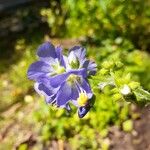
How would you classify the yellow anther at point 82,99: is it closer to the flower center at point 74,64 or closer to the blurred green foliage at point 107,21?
the flower center at point 74,64

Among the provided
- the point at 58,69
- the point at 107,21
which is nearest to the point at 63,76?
the point at 58,69

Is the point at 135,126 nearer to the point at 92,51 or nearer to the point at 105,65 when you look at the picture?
the point at 92,51

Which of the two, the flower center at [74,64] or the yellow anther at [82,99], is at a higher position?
the flower center at [74,64]

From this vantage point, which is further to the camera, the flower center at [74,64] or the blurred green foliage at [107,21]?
the blurred green foliage at [107,21]

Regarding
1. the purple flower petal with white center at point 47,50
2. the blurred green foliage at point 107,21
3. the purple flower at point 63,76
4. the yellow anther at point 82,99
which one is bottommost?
the blurred green foliage at point 107,21

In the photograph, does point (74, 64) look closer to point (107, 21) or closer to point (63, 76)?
point (63, 76)

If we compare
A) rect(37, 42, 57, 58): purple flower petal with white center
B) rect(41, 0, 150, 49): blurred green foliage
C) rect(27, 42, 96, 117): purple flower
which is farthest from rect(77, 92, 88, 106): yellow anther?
rect(41, 0, 150, 49): blurred green foliage

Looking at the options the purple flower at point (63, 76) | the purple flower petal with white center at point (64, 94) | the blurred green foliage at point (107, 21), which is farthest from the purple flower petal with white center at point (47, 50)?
the blurred green foliage at point (107, 21)

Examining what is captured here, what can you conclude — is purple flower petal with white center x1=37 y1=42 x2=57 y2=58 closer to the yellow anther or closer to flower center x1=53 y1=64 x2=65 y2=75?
flower center x1=53 y1=64 x2=65 y2=75

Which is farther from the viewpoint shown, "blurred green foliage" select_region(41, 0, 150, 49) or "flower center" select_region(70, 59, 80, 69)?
"blurred green foliage" select_region(41, 0, 150, 49)
